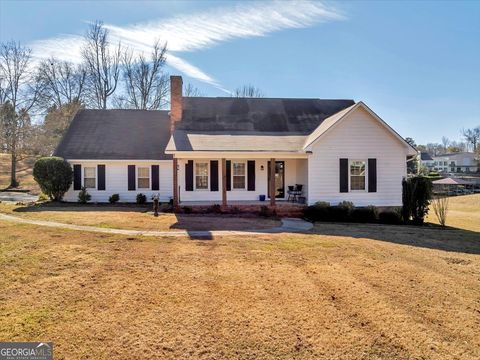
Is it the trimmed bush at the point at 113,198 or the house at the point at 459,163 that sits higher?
the house at the point at 459,163

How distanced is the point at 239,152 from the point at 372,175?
652cm

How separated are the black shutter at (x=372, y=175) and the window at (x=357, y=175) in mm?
273

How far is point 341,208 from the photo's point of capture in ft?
48.7

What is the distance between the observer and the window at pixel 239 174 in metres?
17.5

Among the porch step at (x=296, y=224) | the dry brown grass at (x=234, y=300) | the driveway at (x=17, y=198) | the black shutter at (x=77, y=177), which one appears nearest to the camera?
the dry brown grass at (x=234, y=300)

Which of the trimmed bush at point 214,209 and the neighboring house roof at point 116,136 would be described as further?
the neighboring house roof at point 116,136

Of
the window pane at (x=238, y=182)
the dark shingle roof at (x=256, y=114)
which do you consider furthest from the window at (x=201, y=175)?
the dark shingle roof at (x=256, y=114)

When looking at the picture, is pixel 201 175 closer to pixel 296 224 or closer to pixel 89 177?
pixel 296 224

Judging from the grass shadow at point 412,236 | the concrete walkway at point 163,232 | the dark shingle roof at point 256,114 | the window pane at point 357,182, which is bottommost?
the grass shadow at point 412,236

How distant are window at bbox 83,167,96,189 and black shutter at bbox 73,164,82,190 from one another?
0.23 m

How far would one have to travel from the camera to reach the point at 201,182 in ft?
57.2

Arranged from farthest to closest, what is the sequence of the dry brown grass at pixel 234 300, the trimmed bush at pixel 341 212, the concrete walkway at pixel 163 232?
the trimmed bush at pixel 341 212, the concrete walkway at pixel 163 232, the dry brown grass at pixel 234 300

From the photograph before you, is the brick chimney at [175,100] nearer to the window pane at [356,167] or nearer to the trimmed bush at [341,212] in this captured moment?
the window pane at [356,167]

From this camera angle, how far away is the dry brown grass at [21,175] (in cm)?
2943
